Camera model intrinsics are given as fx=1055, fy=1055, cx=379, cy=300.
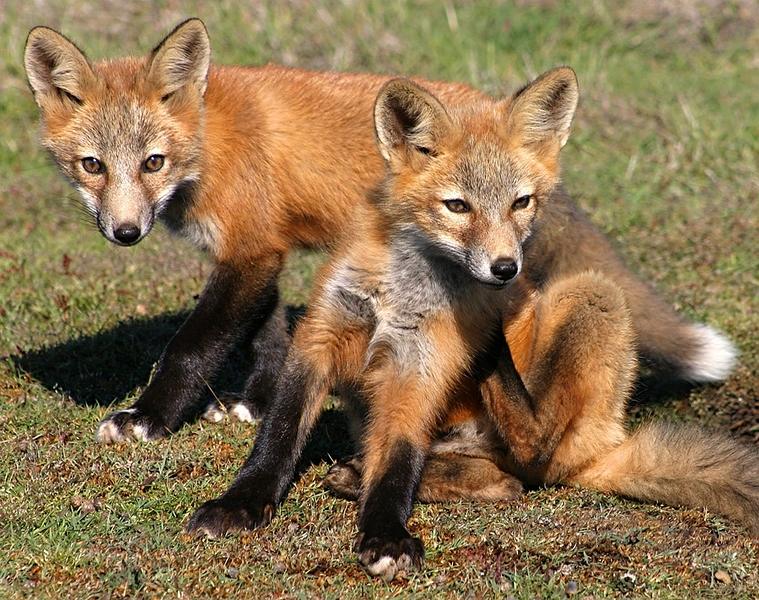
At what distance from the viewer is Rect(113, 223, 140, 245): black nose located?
14.3 ft

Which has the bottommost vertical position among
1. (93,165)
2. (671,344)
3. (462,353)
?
(671,344)

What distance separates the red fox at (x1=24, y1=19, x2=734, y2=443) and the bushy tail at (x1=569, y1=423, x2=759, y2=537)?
97 centimetres

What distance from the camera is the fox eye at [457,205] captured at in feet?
12.6

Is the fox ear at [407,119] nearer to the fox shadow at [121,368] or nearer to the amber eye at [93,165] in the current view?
the amber eye at [93,165]

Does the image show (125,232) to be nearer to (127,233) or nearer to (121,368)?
(127,233)

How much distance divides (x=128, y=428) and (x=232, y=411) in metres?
0.64

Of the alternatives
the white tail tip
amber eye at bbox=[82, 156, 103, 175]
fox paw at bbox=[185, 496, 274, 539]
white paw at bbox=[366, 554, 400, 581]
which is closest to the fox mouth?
amber eye at bbox=[82, 156, 103, 175]

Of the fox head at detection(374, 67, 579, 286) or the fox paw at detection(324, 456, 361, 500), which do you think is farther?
the fox paw at detection(324, 456, 361, 500)

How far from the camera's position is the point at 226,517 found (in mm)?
3771

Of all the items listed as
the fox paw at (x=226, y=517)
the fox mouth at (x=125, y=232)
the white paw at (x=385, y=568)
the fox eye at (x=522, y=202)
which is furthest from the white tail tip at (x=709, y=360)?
the fox mouth at (x=125, y=232)

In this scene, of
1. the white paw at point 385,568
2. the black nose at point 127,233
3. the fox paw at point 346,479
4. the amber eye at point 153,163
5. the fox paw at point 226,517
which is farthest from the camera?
the amber eye at point 153,163

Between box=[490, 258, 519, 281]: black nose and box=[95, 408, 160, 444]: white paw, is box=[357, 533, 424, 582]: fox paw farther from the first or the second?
box=[95, 408, 160, 444]: white paw

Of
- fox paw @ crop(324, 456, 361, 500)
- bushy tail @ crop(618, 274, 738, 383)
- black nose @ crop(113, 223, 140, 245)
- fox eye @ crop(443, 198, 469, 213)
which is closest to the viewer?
fox eye @ crop(443, 198, 469, 213)

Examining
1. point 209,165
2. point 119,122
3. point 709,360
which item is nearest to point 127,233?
point 119,122
